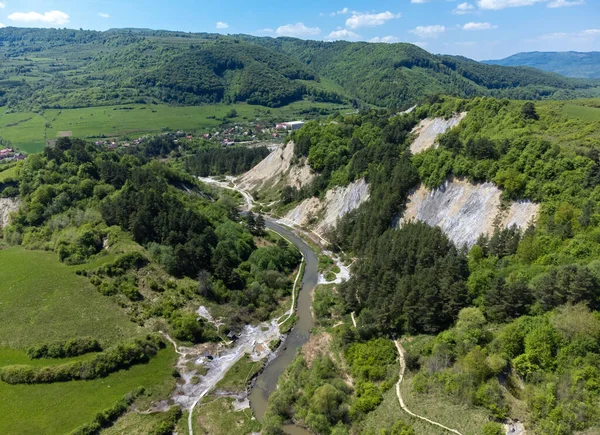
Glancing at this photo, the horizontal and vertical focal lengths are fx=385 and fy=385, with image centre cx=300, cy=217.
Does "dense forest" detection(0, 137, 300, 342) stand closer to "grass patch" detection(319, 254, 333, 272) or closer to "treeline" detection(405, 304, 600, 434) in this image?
"grass patch" detection(319, 254, 333, 272)

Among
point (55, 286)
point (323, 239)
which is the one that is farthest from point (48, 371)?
point (323, 239)

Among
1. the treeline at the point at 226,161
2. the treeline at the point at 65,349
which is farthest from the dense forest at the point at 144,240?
the treeline at the point at 226,161

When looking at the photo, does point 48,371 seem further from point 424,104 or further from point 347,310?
point 424,104

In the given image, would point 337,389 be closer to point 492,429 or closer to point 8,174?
point 492,429

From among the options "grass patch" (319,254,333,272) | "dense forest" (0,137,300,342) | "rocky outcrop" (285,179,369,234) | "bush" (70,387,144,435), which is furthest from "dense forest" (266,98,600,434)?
"bush" (70,387,144,435)

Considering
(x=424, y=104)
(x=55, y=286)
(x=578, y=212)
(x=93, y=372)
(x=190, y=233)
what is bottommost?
(x=93, y=372)
